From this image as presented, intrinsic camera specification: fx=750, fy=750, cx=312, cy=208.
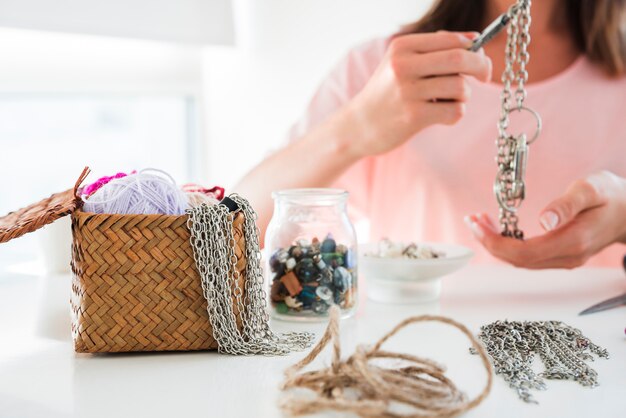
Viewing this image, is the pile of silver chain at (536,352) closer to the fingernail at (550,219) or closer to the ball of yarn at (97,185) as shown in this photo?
the fingernail at (550,219)

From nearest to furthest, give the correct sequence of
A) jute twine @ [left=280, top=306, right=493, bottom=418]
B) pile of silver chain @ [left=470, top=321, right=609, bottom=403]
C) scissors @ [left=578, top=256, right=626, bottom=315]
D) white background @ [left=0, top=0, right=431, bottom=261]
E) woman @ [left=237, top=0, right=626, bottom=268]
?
jute twine @ [left=280, top=306, right=493, bottom=418] → pile of silver chain @ [left=470, top=321, right=609, bottom=403] → scissors @ [left=578, top=256, right=626, bottom=315] → woman @ [left=237, top=0, right=626, bottom=268] → white background @ [left=0, top=0, right=431, bottom=261]

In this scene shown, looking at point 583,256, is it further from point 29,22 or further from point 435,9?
point 29,22

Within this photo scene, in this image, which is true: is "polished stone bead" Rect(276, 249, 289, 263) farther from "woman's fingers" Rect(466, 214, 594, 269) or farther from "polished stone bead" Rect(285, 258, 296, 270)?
"woman's fingers" Rect(466, 214, 594, 269)

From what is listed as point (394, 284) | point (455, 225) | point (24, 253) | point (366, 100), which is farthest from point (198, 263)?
point (24, 253)

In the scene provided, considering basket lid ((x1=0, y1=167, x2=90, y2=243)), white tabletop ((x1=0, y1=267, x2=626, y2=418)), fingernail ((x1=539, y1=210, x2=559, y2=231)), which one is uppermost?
basket lid ((x1=0, y1=167, x2=90, y2=243))

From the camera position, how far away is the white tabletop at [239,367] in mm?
671

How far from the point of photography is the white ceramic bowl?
1010 mm

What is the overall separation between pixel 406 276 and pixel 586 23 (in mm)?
848

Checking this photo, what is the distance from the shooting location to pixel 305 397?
0.68 m

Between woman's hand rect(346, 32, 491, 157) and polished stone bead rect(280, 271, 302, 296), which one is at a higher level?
woman's hand rect(346, 32, 491, 157)

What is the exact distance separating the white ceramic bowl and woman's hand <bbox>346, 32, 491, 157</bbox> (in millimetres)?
251

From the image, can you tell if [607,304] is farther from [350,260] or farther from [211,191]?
[211,191]

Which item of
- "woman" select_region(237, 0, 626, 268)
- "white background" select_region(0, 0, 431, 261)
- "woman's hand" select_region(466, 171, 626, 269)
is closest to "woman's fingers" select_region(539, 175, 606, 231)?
"woman's hand" select_region(466, 171, 626, 269)

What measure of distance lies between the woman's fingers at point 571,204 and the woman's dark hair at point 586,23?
Answer: 0.50 m
